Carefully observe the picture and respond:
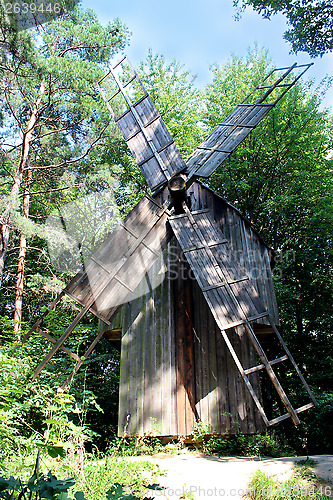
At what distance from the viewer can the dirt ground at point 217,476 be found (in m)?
4.12

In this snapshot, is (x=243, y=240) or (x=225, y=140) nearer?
(x=243, y=240)

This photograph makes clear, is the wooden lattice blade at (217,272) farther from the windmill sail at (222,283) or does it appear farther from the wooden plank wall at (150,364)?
the wooden plank wall at (150,364)

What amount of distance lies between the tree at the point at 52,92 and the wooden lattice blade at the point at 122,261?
3383 mm

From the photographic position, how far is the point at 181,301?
7.69 m

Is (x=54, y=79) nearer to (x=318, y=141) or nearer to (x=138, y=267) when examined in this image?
(x=138, y=267)

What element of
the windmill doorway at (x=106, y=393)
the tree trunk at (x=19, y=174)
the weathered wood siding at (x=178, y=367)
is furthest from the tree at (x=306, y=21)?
the windmill doorway at (x=106, y=393)

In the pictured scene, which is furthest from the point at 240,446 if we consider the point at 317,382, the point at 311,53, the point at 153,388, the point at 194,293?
the point at 311,53

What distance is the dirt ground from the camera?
412 cm

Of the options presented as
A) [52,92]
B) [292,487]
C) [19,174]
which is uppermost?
[52,92]

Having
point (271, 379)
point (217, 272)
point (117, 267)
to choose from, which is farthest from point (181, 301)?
point (271, 379)

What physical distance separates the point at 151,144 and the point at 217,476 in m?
6.67

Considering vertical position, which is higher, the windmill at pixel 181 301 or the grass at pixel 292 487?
the windmill at pixel 181 301

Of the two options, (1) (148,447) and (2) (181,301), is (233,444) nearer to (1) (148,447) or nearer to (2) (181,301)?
(1) (148,447)

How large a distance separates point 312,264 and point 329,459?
30.1ft
